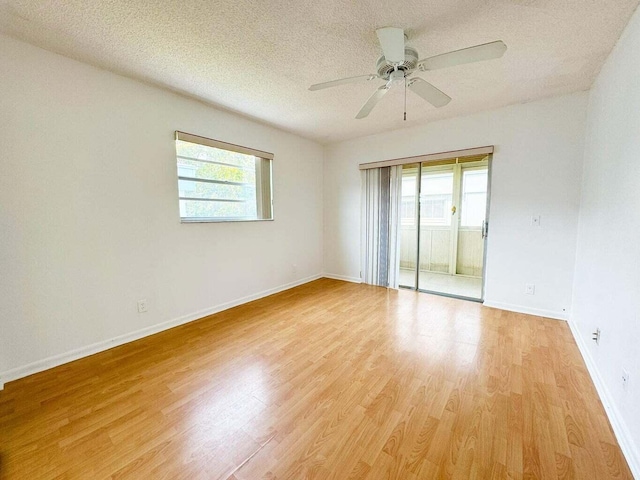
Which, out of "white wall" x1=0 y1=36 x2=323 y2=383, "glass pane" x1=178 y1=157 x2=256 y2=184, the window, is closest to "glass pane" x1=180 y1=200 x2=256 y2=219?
the window

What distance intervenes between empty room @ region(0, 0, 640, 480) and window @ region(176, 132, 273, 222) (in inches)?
1.1

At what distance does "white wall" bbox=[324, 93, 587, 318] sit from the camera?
273 cm

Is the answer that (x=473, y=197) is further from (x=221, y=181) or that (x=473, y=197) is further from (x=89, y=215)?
(x=89, y=215)

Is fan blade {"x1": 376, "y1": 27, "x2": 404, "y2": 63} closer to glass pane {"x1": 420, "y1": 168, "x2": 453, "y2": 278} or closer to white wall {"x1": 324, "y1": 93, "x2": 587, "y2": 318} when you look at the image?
white wall {"x1": 324, "y1": 93, "x2": 587, "y2": 318}

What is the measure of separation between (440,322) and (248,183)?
2.96 m

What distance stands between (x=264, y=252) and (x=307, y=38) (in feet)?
8.52

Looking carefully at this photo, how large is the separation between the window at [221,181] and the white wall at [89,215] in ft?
0.40

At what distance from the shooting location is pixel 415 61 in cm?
180

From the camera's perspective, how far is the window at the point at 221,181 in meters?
2.83

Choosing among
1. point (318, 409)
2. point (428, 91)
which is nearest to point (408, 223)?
point (428, 91)

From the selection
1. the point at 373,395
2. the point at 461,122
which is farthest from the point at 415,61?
the point at 373,395

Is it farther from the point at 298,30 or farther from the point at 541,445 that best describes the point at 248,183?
the point at 541,445

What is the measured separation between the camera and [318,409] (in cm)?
A: 157

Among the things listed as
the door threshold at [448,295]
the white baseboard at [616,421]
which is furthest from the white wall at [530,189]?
the white baseboard at [616,421]
